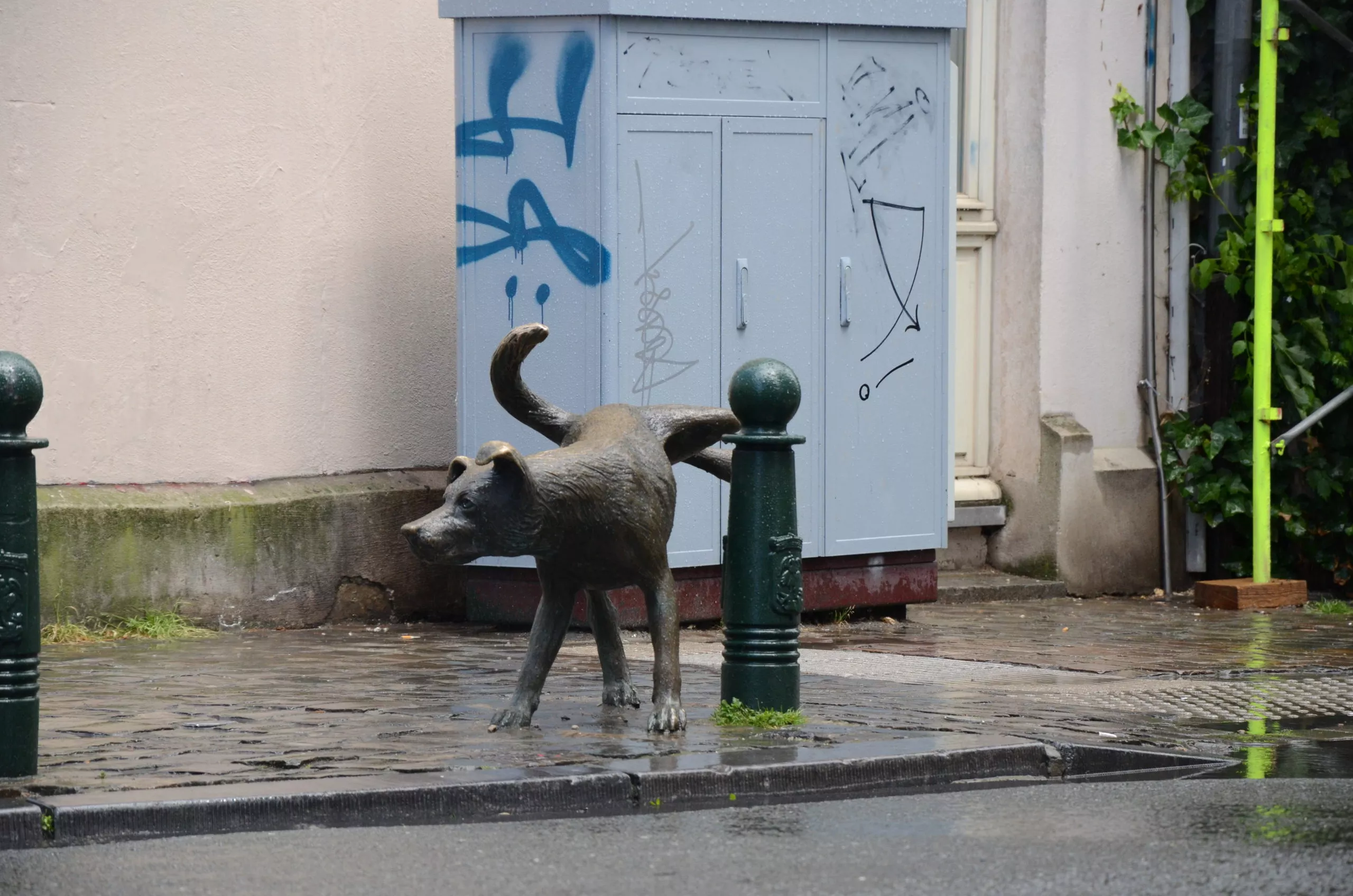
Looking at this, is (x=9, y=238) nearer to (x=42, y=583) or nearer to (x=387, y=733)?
(x=42, y=583)

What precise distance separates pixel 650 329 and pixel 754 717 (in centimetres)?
328

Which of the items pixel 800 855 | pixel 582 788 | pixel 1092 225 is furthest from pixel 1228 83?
pixel 800 855

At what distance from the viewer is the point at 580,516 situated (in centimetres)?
614

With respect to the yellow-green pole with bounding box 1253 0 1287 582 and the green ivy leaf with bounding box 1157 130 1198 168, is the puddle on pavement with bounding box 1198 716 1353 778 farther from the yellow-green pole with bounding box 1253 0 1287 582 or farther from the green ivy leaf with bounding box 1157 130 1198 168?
the green ivy leaf with bounding box 1157 130 1198 168

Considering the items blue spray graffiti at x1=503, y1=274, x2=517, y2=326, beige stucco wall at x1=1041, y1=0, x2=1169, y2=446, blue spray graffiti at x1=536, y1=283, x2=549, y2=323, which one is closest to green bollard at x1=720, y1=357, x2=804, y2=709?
blue spray graffiti at x1=536, y1=283, x2=549, y2=323

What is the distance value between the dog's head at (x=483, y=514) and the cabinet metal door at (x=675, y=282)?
3.25m

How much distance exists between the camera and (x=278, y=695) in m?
7.17

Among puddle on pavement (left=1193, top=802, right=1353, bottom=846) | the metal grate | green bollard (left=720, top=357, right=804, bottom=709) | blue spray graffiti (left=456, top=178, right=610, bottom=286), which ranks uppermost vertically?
blue spray graffiti (left=456, top=178, right=610, bottom=286)

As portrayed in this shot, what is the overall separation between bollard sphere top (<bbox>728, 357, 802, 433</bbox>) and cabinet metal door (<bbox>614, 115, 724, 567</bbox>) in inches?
110

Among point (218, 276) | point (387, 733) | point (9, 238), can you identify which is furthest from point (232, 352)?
point (387, 733)

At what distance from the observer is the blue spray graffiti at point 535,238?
9.25m

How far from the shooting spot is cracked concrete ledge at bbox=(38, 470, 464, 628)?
8930 mm

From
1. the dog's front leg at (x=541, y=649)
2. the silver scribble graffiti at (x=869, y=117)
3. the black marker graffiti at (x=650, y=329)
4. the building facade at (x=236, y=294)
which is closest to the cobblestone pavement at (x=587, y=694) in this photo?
the dog's front leg at (x=541, y=649)

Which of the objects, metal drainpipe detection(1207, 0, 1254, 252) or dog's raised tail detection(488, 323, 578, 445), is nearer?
dog's raised tail detection(488, 323, 578, 445)
